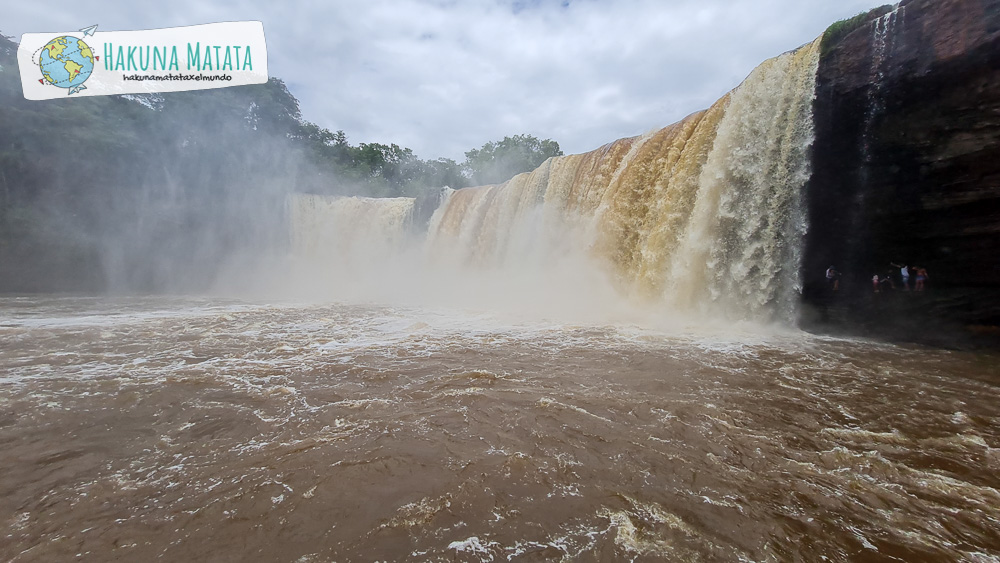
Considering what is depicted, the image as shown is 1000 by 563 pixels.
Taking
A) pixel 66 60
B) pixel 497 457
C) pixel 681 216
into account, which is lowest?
pixel 497 457

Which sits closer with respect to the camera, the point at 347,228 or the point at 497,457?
the point at 497,457

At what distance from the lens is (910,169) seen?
5.84 metres

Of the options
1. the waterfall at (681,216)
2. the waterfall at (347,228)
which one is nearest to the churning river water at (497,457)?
the waterfall at (681,216)

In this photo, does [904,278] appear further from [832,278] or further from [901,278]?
[832,278]

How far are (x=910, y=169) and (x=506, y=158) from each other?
31.2 meters

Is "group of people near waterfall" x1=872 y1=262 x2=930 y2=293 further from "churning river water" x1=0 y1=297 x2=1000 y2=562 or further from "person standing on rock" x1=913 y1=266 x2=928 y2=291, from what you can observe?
"churning river water" x1=0 y1=297 x2=1000 y2=562

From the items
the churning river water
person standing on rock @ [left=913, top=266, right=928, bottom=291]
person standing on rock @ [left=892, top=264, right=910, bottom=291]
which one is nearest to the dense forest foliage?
the churning river water

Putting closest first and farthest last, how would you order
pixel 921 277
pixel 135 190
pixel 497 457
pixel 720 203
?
pixel 497 457
pixel 921 277
pixel 720 203
pixel 135 190

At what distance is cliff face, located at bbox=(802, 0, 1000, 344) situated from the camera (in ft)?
17.3

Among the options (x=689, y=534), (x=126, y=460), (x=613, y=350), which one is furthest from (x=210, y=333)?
(x=689, y=534)

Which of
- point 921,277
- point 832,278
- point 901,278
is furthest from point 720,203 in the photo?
point 921,277

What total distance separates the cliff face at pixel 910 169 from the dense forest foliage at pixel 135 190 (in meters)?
13.1

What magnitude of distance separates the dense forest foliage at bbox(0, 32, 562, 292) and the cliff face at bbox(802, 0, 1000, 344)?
13.1 meters

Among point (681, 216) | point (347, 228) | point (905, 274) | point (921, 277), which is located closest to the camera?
point (921, 277)
